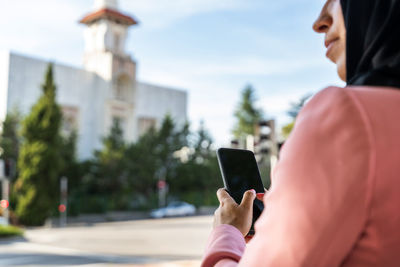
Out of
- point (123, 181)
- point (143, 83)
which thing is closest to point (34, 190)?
point (123, 181)

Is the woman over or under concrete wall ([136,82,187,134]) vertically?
under

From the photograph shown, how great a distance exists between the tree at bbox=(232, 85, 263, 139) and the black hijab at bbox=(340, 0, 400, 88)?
57948mm

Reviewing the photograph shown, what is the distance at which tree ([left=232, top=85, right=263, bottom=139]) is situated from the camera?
194 feet

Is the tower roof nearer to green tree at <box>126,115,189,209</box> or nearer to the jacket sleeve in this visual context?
green tree at <box>126,115,189,209</box>

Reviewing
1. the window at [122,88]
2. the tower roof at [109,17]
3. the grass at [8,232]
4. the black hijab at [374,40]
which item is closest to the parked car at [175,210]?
the window at [122,88]

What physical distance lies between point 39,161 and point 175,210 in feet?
Result: 38.1

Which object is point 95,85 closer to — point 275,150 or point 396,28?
point 275,150

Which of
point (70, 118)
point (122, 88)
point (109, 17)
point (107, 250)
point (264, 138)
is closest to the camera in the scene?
point (264, 138)

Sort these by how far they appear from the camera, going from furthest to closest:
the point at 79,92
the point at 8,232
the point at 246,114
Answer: the point at 246,114
the point at 79,92
the point at 8,232

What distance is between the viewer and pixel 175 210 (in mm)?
36562

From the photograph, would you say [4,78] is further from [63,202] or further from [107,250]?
[107,250]

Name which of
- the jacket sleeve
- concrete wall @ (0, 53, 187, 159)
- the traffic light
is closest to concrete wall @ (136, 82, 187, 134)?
concrete wall @ (0, 53, 187, 159)

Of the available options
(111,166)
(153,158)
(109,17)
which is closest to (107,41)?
(109,17)

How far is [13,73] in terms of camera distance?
35.5m
